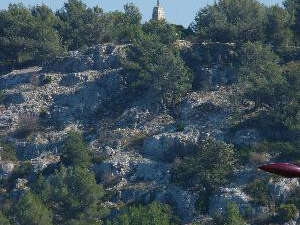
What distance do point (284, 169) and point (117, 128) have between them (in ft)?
258

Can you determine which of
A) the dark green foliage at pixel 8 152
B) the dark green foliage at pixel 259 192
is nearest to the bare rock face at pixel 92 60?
the dark green foliage at pixel 8 152

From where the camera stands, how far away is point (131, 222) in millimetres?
62500

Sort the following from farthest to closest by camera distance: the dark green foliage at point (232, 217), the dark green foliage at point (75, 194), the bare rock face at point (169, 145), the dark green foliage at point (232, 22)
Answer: the dark green foliage at point (232, 22)
the bare rock face at point (169, 145)
the dark green foliage at point (75, 194)
the dark green foliage at point (232, 217)

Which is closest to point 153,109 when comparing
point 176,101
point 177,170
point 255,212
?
point 176,101

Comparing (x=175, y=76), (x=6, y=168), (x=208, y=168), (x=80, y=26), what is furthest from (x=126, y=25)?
(x=208, y=168)

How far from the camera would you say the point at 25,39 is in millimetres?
103438

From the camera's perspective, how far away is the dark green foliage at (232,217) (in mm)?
60281

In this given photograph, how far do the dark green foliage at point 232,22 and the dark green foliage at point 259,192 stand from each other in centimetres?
3131

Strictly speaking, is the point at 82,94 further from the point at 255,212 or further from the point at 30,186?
the point at 255,212

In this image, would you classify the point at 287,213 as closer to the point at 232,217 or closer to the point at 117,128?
the point at 232,217

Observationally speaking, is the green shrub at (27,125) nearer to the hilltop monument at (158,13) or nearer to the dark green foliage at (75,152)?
the dark green foliage at (75,152)

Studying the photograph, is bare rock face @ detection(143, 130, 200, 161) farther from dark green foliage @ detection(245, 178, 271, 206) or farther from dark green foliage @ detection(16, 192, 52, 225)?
dark green foliage @ detection(16, 192, 52, 225)

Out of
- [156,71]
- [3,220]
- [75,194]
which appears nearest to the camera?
[3,220]

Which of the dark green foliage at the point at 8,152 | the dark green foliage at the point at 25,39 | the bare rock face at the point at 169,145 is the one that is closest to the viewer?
the bare rock face at the point at 169,145
